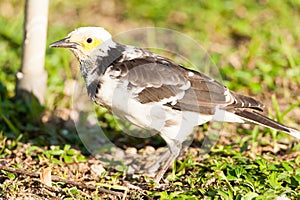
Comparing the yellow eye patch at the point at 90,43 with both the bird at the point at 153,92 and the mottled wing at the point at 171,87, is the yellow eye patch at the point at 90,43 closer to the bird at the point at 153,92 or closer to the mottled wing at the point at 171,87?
the bird at the point at 153,92

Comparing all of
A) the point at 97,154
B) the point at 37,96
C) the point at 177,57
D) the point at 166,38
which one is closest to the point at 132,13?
the point at 166,38

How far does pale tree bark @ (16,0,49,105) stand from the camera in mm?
6027

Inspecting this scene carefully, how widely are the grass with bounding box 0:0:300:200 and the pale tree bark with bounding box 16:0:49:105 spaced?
0.57 ft

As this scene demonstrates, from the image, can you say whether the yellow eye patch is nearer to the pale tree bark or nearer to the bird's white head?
the bird's white head

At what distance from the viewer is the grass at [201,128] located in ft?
16.3

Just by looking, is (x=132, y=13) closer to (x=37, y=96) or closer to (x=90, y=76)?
(x=37, y=96)

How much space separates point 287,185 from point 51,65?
334 cm

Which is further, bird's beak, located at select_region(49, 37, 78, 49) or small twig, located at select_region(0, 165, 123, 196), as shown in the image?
bird's beak, located at select_region(49, 37, 78, 49)

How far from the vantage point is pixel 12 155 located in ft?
18.2

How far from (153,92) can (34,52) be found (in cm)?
162

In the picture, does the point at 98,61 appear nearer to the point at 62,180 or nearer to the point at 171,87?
the point at 171,87

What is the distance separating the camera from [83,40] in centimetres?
526

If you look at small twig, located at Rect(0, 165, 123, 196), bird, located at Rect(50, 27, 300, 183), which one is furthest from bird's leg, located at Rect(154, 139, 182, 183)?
small twig, located at Rect(0, 165, 123, 196)

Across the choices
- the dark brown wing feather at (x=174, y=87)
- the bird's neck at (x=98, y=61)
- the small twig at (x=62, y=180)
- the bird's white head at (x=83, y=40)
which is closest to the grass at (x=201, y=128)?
the small twig at (x=62, y=180)
